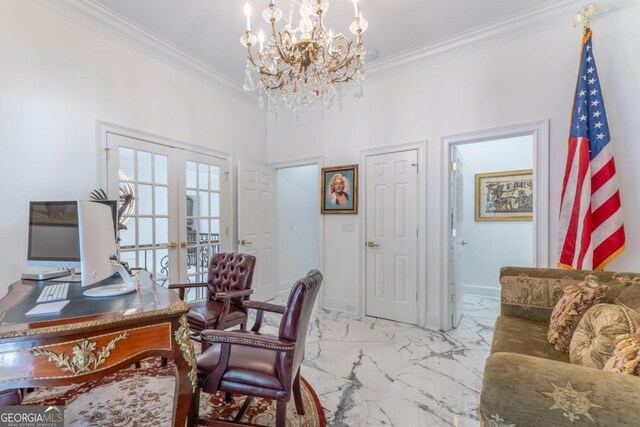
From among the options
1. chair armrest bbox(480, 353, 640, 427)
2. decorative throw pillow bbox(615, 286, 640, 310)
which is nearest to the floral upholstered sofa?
chair armrest bbox(480, 353, 640, 427)

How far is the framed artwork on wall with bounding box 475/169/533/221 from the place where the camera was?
4.32 metres

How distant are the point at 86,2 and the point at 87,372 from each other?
3.06 meters

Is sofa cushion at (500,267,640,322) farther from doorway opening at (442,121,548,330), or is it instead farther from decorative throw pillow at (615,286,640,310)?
doorway opening at (442,121,548,330)

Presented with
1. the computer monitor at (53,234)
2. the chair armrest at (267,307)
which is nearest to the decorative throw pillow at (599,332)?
the chair armrest at (267,307)

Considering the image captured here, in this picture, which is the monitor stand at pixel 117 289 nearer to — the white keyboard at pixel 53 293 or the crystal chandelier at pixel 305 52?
the white keyboard at pixel 53 293

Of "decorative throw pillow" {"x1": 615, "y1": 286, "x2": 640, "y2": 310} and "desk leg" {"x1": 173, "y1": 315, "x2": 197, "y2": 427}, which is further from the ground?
"decorative throw pillow" {"x1": 615, "y1": 286, "x2": 640, "y2": 310}

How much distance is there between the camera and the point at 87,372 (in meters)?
1.17

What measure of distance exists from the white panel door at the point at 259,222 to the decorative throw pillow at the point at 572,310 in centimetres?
342

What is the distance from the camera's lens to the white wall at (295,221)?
493 centimetres

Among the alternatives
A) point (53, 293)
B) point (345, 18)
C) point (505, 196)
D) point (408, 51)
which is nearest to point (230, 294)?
point (53, 293)

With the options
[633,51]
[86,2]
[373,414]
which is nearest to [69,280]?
[373,414]

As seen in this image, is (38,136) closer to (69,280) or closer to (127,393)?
(69,280)

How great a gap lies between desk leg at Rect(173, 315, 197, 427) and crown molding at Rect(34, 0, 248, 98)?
2939mm

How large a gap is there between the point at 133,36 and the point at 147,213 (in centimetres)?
178
